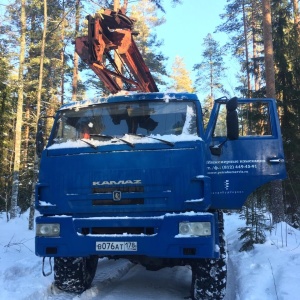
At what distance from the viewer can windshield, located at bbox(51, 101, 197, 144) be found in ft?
17.1

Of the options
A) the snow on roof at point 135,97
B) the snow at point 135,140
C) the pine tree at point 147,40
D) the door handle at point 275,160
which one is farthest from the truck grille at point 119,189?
the pine tree at point 147,40

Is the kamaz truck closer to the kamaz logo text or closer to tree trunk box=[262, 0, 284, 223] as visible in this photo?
the kamaz logo text

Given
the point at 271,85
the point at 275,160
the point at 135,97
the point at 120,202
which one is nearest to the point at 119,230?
the point at 120,202

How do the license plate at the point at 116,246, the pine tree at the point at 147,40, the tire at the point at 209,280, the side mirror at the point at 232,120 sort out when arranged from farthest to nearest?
1. the pine tree at the point at 147,40
2. the side mirror at the point at 232,120
3. the tire at the point at 209,280
4. the license plate at the point at 116,246

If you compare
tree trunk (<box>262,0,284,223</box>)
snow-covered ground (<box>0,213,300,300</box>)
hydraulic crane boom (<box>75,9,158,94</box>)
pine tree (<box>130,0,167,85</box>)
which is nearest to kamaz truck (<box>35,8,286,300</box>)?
snow-covered ground (<box>0,213,300,300</box>)

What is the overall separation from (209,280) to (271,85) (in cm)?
842

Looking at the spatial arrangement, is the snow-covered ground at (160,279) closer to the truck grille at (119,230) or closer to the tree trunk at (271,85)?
the truck grille at (119,230)

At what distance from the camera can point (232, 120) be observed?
5176mm

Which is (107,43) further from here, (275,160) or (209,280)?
(209,280)

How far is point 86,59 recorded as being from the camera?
6.57 m

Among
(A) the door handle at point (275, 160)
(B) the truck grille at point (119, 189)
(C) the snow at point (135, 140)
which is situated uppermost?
(C) the snow at point (135, 140)

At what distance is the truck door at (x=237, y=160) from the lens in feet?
17.5

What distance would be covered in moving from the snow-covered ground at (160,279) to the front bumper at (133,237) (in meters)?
0.78

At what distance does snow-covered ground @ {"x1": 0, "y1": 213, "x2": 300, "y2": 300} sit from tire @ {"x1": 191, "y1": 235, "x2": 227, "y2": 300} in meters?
0.33
